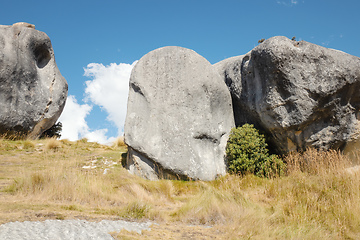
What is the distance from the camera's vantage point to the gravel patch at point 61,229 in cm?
399

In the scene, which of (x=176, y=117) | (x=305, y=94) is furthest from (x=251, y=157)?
(x=176, y=117)

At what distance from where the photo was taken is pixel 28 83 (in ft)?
51.4

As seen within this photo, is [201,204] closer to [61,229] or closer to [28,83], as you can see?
[61,229]

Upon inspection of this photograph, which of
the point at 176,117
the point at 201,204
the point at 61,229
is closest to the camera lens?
the point at 61,229

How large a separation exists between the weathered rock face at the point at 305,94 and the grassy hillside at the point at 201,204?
1189mm

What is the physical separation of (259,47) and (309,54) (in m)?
1.62

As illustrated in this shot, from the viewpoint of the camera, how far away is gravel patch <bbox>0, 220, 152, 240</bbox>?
157 inches

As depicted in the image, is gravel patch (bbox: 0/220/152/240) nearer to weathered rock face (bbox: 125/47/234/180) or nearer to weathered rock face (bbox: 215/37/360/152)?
weathered rock face (bbox: 125/47/234/180)

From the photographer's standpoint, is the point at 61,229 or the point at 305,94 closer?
the point at 61,229

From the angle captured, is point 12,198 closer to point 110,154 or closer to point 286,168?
point 110,154

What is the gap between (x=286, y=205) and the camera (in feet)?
21.1

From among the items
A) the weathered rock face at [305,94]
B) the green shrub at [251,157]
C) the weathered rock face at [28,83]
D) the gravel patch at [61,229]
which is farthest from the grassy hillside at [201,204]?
the weathered rock face at [28,83]

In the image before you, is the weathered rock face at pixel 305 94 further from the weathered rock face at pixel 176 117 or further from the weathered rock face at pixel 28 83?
the weathered rock face at pixel 28 83

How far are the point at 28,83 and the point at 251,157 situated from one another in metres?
12.1
